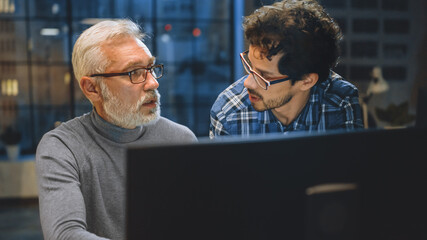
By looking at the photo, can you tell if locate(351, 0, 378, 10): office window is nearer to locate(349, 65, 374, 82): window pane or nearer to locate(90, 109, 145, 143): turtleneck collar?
locate(349, 65, 374, 82): window pane

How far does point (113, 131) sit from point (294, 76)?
1.89 ft

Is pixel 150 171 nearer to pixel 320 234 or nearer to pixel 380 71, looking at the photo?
pixel 320 234

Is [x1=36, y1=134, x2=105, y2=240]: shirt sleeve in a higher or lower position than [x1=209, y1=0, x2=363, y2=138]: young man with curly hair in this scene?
lower

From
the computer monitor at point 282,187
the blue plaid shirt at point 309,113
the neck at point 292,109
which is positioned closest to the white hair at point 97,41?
the blue plaid shirt at point 309,113

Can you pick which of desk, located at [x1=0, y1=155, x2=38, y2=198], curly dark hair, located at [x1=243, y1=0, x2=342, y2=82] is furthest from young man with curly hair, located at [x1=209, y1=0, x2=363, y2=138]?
desk, located at [x1=0, y1=155, x2=38, y2=198]

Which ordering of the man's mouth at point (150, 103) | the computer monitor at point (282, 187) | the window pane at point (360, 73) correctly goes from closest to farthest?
→ the computer monitor at point (282, 187) < the man's mouth at point (150, 103) < the window pane at point (360, 73)

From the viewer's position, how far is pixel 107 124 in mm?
1373

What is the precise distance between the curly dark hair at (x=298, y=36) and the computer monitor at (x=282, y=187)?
668 millimetres

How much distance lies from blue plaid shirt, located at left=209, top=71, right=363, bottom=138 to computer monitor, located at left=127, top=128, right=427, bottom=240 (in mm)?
650

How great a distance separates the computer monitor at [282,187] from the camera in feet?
1.76

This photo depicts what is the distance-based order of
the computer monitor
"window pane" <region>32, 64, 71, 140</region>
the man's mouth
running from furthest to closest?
"window pane" <region>32, 64, 71, 140</region>
the man's mouth
the computer monitor

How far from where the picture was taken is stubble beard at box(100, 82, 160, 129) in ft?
4.44

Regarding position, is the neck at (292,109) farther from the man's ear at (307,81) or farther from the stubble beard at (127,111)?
the stubble beard at (127,111)

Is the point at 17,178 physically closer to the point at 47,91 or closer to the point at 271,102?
the point at 271,102
